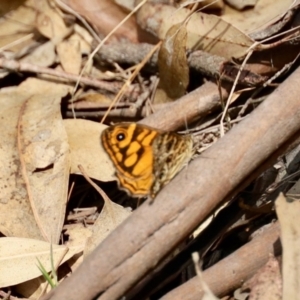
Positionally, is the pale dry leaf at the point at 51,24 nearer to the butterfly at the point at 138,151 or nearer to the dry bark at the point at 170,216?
the butterfly at the point at 138,151

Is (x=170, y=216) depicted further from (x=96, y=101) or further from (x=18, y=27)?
(x=18, y=27)

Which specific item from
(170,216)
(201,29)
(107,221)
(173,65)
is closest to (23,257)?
(107,221)

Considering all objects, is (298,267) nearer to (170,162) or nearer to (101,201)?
(170,162)

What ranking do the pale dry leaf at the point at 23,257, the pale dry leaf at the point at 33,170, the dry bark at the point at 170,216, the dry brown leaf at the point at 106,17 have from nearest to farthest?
1. the dry bark at the point at 170,216
2. the pale dry leaf at the point at 23,257
3. the pale dry leaf at the point at 33,170
4. the dry brown leaf at the point at 106,17

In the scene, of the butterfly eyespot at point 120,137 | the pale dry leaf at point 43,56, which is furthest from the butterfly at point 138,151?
the pale dry leaf at point 43,56

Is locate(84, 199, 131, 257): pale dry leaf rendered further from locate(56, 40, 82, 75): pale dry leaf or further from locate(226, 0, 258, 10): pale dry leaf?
locate(226, 0, 258, 10): pale dry leaf

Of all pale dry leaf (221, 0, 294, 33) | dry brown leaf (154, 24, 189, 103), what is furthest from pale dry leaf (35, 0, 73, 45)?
pale dry leaf (221, 0, 294, 33)

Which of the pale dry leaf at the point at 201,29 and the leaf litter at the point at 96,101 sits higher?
the pale dry leaf at the point at 201,29
